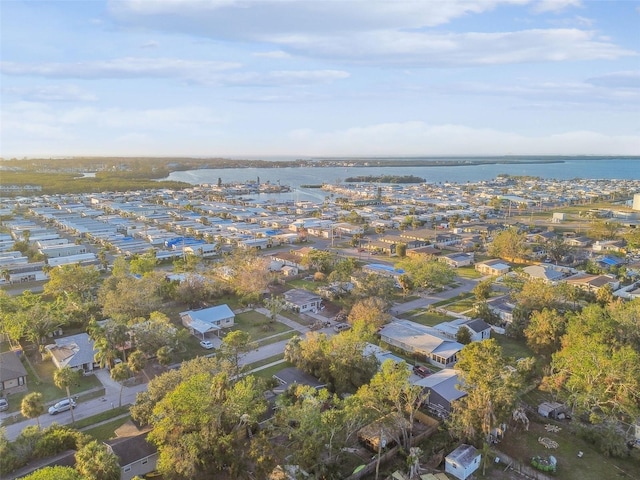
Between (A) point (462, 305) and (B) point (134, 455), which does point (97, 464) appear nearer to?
(B) point (134, 455)

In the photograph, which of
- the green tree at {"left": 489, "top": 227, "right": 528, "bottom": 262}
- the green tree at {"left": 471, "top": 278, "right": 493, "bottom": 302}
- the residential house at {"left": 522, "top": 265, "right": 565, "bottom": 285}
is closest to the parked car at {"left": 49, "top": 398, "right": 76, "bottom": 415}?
the green tree at {"left": 471, "top": 278, "right": 493, "bottom": 302}

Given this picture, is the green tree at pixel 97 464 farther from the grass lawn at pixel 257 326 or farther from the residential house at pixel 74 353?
the grass lawn at pixel 257 326

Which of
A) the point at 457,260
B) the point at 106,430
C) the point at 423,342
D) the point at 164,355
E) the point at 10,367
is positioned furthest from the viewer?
the point at 457,260

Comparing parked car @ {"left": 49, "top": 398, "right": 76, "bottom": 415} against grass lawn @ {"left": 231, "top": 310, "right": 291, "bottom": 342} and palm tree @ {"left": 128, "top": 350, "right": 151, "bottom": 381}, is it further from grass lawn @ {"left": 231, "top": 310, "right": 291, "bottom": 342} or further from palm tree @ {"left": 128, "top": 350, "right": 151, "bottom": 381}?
grass lawn @ {"left": 231, "top": 310, "right": 291, "bottom": 342}

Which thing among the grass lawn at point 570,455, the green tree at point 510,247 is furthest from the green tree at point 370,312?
the green tree at point 510,247

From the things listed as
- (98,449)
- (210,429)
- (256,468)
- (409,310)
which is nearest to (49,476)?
(98,449)

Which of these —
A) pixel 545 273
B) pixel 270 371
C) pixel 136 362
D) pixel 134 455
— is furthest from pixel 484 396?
pixel 545 273
